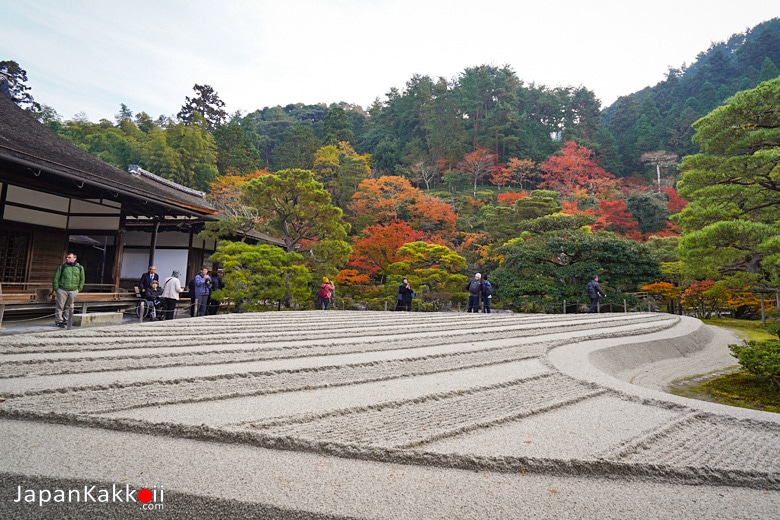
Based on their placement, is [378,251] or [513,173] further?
[513,173]

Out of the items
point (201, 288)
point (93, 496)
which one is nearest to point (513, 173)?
point (201, 288)

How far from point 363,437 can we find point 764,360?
519cm

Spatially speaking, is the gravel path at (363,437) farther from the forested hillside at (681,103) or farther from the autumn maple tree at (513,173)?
the forested hillside at (681,103)

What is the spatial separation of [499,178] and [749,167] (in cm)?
2496

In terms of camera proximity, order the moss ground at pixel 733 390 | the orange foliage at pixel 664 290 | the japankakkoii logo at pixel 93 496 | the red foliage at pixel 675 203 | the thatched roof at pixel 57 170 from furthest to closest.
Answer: the red foliage at pixel 675 203, the orange foliage at pixel 664 290, the thatched roof at pixel 57 170, the moss ground at pixel 733 390, the japankakkoii logo at pixel 93 496

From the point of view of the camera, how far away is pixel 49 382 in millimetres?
3170

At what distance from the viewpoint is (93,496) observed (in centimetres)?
171

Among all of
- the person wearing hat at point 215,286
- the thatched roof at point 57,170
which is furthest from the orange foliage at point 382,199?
the thatched roof at point 57,170

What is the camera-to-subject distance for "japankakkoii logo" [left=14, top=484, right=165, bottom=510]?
5.51 feet

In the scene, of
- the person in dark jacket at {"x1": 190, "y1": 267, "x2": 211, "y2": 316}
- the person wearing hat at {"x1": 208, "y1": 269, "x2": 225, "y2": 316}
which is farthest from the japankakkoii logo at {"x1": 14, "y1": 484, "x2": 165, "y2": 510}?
the person wearing hat at {"x1": 208, "y1": 269, "x2": 225, "y2": 316}

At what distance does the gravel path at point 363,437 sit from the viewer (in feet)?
5.73

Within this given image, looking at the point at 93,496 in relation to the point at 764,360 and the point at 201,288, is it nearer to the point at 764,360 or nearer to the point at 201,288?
the point at 764,360

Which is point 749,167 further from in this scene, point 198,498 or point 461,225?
point 461,225

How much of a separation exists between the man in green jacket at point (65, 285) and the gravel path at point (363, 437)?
7.73 ft
